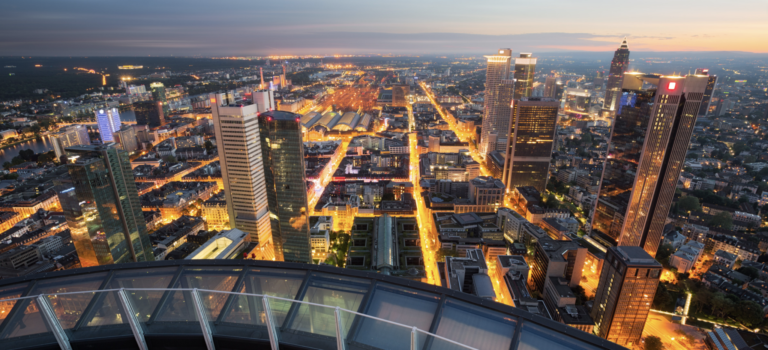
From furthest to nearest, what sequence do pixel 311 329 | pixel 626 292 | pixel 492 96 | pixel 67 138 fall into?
pixel 492 96 → pixel 67 138 → pixel 626 292 → pixel 311 329

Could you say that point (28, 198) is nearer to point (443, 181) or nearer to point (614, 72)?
point (443, 181)

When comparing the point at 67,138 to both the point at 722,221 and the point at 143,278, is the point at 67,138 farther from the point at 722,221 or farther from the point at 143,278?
the point at 722,221

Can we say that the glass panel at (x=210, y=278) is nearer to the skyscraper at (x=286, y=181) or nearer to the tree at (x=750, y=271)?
the skyscraper at (x=286, y=181)

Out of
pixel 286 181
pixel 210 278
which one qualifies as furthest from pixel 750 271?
pixel 210 278

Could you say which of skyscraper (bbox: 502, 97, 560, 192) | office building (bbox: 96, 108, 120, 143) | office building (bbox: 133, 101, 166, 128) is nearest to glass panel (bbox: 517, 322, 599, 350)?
skyscraper (bbox: 502, 97, 560, 192)

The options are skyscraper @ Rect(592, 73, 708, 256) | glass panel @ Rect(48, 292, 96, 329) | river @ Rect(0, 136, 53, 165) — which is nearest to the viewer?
glass panel @ Rect(48, 292, 96, 329)

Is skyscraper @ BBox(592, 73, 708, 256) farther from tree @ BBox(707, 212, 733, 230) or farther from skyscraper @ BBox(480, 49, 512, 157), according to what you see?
skyscraper @ BBox(480, 49, 512, 157)
